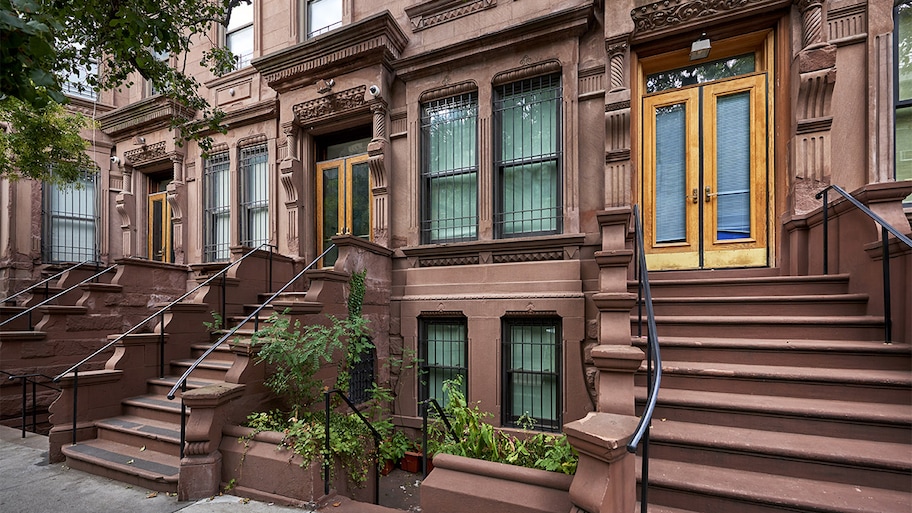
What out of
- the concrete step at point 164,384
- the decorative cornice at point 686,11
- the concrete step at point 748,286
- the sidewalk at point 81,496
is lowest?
the sidewalk at point 81,496

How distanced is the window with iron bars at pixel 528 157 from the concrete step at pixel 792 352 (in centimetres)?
276

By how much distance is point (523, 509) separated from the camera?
2.95 m

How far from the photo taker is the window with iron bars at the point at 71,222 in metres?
10.6

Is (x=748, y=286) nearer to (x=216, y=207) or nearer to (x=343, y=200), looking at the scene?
(x=343, y=200)

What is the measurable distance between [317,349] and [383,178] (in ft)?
12.1

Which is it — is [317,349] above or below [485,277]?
below

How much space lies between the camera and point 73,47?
20.0ft

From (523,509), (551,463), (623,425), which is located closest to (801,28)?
(623,425)

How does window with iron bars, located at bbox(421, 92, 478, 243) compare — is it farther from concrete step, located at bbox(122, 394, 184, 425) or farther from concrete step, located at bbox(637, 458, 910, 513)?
concrete step, located at bbox(637, 458, 910, 513)

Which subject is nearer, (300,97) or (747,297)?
(747,297)

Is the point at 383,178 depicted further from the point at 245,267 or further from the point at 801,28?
the point at 801,28

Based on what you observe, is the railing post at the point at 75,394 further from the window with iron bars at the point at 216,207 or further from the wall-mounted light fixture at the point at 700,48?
the wall-mounted light fixture at the point at 700,48

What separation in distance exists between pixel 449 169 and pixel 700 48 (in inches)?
163

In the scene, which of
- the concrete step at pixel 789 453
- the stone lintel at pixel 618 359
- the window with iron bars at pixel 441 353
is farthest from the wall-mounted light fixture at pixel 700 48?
the window with iron bars at pixel 441 353
